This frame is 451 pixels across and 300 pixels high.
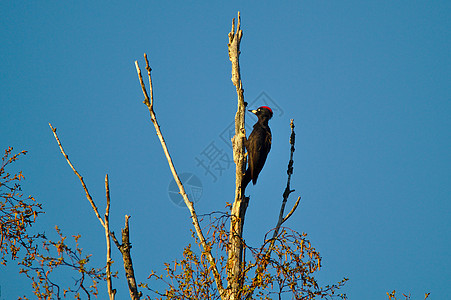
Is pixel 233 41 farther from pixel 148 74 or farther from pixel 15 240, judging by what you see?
pixel 15 240

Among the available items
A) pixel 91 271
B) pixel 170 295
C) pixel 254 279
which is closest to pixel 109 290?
pixel 91 271

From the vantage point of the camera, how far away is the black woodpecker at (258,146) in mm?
8461

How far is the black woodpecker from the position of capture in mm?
8461

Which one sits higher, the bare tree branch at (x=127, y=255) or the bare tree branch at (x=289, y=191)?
the bare tree branch at (x=289, y=191)

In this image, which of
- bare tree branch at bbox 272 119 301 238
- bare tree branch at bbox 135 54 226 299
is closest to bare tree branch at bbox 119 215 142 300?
bare tree branch at bbox 135 54 226 299

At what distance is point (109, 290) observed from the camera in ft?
14.2

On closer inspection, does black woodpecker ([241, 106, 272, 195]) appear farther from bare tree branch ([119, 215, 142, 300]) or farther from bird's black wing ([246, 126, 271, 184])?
bare tree branch ([119, 215, 142, 300])

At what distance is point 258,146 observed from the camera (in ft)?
28.4

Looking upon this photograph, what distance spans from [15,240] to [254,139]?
4.62 metres

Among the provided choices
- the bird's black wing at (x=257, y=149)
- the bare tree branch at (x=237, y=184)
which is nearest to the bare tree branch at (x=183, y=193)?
the bare tree branch at (x=237, y=184)

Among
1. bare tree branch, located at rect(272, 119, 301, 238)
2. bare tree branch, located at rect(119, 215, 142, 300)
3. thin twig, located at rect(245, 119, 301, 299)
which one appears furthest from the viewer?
bare tree branch, located at rect(272, 119, 301, 238)

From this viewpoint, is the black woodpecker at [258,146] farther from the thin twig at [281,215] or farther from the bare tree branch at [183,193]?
the bare tree branch at [183,193]

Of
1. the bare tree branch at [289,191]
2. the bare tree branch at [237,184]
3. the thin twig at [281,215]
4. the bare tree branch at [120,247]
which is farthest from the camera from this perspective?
the bare tree branch at [289,191]

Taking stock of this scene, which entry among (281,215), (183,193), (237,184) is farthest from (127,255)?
(281,215)
